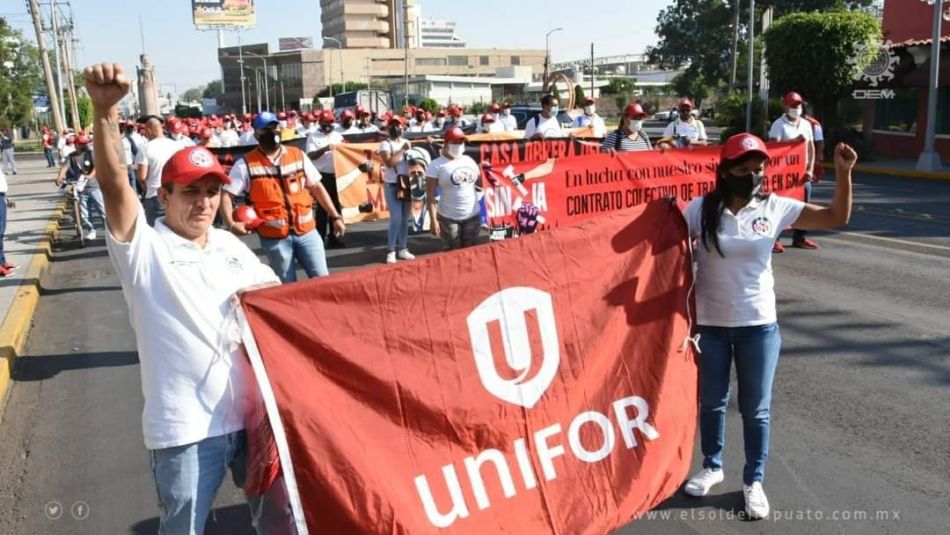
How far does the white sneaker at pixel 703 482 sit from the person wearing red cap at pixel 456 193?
4.51 meters

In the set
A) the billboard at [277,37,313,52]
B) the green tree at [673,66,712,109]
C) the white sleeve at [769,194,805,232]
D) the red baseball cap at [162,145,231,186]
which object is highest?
the billboard at [277,37,313,52]

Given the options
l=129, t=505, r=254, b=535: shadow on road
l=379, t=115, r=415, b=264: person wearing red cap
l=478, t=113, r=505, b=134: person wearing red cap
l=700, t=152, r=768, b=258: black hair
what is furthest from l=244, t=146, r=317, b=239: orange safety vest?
l=478, t=113, r=505, b=134: person wearing red cap

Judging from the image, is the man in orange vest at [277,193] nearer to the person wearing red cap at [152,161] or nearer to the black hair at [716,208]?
the black hair at [716,208]

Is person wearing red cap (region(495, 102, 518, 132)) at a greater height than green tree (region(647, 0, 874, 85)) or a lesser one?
lesser

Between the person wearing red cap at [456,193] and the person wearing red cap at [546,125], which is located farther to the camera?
the person wearing red cap at [546,125]

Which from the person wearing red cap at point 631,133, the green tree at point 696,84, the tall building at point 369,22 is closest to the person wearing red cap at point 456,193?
the person wearing red cap at point 631,133

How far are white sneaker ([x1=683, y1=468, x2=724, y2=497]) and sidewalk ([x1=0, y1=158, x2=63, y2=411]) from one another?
4870 mm

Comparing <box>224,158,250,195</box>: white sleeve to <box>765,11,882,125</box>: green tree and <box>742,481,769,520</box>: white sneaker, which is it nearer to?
<box>742,481,769,520</box>: white sneaker

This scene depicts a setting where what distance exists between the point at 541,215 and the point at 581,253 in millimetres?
4739

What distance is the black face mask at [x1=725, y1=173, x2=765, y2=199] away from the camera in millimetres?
3723

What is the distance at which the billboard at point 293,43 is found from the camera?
147 metres

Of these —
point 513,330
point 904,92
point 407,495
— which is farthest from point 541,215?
point 904,92

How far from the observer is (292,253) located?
241 inches

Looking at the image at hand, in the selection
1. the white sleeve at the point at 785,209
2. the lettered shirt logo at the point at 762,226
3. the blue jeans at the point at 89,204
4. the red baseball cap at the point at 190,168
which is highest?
the red baseball cap at the point at 190,168
